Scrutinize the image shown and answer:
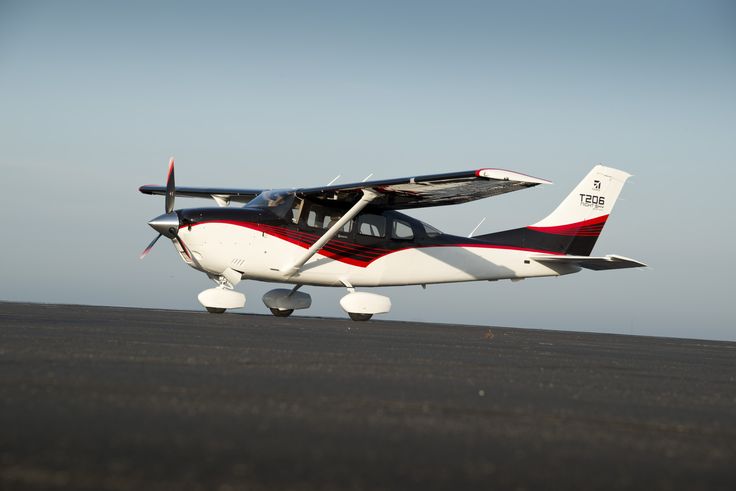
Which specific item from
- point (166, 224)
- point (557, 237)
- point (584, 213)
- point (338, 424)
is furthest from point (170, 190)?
point (338, 424)

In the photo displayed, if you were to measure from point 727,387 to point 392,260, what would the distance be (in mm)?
11406

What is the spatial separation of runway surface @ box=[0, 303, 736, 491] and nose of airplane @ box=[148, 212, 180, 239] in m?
8.90

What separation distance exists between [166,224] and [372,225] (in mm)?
4239

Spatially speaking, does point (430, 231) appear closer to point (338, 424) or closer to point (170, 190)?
point (170, 190)

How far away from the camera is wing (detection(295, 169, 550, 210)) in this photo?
14.1 meters

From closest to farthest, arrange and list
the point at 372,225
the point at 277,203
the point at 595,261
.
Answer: the point at 277,203 → the point at 372,225 → the point at 595,261

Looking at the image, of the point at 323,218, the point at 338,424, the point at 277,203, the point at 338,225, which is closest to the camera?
the point at 338,424

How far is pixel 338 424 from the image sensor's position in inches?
122

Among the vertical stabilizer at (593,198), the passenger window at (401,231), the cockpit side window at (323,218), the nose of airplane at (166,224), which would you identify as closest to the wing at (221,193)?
the cockpit side window at (323,218)

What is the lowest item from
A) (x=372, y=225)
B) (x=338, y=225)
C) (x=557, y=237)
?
(x=557, y=237)

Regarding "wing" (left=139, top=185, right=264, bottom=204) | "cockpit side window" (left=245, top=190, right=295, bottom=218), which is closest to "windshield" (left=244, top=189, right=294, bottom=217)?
"cockpit side window" (left=245, top=190, right=295, bottom=218)

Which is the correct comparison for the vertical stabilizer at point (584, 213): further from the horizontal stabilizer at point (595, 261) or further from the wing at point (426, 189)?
the wing at point (426, 189)

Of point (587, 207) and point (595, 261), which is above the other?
point (587, 207)

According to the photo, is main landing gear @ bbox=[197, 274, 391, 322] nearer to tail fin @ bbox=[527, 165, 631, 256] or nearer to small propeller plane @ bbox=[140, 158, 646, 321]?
small propeller plane @ bbox=[140, 158, 646, 321]
